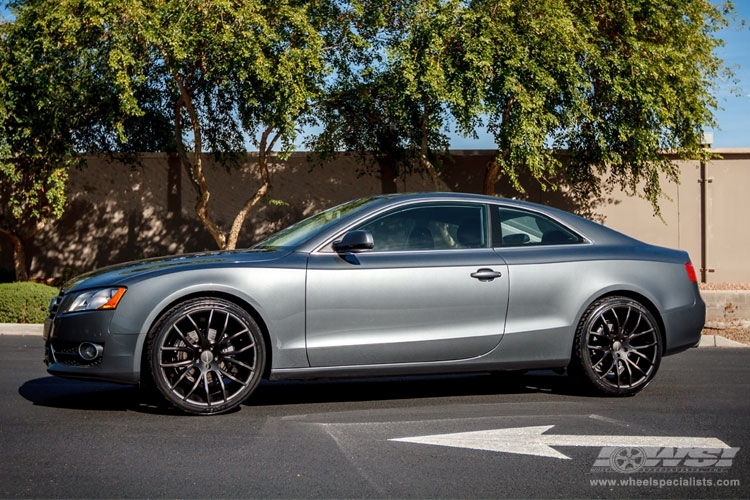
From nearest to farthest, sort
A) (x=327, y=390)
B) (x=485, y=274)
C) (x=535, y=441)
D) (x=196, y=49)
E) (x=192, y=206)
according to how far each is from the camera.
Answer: (x=535, y=441) → (x=485, y=274) → (x=327, y=390) → (x=196, y=49) → (x=192, y=206)

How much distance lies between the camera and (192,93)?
1700cm

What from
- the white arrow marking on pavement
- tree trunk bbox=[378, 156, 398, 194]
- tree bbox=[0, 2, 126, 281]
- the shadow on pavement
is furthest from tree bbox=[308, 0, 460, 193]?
the white arrow marking on pavement

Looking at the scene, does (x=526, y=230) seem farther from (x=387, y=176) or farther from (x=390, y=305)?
(x=387, y=176)

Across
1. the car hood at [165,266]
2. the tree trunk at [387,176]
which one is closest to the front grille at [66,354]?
the car hood at [165,266]

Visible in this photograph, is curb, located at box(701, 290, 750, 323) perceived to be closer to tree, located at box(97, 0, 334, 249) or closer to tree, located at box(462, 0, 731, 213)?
tree, located at box(462, 0, 731, 213)

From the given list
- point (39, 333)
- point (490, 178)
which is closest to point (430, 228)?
point (39, 333)

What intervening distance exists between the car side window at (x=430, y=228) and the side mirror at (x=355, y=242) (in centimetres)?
33

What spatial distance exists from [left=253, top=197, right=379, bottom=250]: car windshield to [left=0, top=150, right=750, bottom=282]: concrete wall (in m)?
11.3

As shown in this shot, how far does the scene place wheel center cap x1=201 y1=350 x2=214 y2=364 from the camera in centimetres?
654

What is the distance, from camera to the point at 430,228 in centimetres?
728

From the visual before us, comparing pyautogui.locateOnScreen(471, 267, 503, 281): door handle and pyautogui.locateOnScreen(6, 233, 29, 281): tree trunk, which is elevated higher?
pyautogui.locateOnScreen(471, 267, 503, 281): door handle

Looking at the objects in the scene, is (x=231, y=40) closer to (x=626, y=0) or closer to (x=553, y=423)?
(x=626, y=0)

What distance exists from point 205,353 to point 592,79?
1168cm

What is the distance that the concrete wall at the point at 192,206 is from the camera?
1911 centimetres
